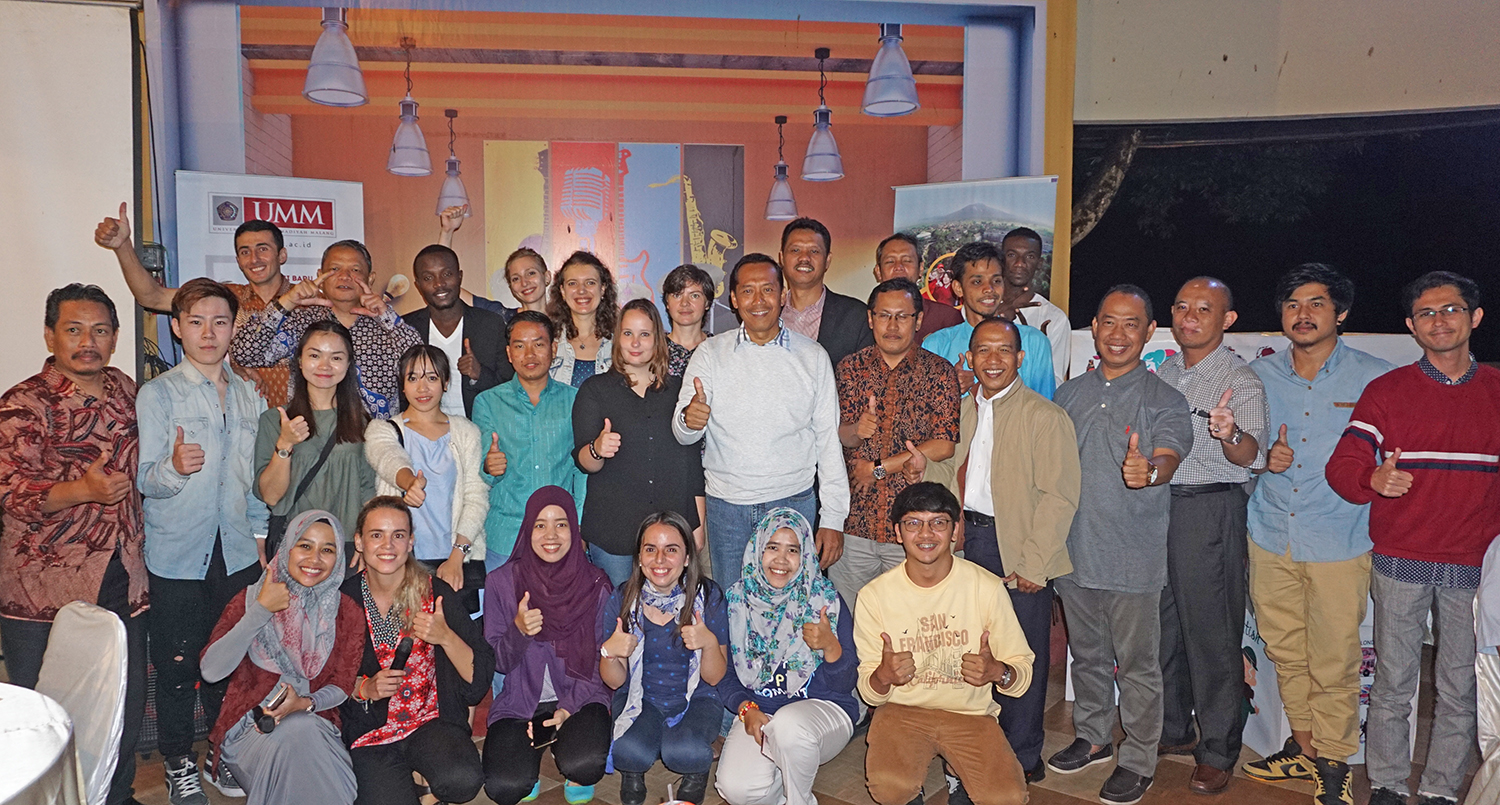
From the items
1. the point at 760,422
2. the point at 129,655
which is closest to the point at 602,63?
the point at 760,422

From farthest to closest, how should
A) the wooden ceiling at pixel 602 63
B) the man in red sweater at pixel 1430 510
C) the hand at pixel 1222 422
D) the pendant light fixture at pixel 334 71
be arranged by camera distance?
the wooden ceiling at pixel 602 63
the pendant light fixture at pixel 334 71
the hand at pixel 1222 422
the man in red sweater at pixel 1430 510

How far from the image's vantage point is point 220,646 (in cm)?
286

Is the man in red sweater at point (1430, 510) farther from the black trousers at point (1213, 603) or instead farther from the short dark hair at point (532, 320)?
the short dark hair at point (532, 320)

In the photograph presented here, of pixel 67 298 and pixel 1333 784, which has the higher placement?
pixel 67 298

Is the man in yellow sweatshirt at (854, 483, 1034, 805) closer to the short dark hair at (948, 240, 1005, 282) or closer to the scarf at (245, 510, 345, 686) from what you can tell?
the short dark hair at (948, 240, 1005, 282)

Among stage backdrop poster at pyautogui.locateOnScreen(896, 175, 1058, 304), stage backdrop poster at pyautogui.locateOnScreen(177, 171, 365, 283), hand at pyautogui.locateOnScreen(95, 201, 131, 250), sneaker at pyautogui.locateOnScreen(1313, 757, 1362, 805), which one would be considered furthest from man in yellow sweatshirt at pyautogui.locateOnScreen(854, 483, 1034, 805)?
stage backdrop poster at pyautogui.locateOnScreen(177, 171, 365, 283)

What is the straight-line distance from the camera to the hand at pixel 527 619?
3238 mm

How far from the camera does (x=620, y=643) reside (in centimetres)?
320

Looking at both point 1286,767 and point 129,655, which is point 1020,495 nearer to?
point 1286,767

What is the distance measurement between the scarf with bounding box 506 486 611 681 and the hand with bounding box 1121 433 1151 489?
74.8 inches

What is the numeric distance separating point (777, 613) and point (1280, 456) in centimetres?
188

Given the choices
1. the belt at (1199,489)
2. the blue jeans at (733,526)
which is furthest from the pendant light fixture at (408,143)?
the belt at (1199,489)

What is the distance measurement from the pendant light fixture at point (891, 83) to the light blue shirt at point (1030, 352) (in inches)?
83.5

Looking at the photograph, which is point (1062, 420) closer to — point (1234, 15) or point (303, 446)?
point (303, 446)
